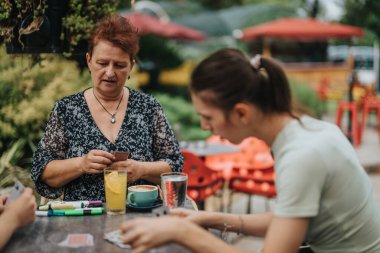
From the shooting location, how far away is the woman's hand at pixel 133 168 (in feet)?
7.92

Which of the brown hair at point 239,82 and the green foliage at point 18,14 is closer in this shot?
the brown hair at point 239,82

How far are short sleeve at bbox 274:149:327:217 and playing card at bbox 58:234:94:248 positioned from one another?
690 mm

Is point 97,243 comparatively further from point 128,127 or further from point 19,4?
point 19,4

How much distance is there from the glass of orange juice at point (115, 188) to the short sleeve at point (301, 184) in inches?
30.2

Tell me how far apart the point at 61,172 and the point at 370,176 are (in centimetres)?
669

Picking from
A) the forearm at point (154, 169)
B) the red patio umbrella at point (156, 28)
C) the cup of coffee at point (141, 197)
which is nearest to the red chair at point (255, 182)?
the forearm at point (154, 169)

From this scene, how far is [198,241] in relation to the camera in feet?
5.46

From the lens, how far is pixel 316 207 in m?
1.67

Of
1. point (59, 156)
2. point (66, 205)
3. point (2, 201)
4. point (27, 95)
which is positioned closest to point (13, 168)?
point (27, 95)

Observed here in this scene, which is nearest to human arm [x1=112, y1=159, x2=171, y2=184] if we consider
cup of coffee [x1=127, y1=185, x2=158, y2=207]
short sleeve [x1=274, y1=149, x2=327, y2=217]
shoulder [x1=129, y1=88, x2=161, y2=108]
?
cup of coffee [x1=127, y1=185, x2=158, y2=207]

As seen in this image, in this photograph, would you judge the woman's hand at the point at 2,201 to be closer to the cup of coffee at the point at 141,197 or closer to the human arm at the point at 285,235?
the cup of coffee at the point at 141,197

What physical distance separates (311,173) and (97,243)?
0.80 meters

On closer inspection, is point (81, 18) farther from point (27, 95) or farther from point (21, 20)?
point (27, 95)

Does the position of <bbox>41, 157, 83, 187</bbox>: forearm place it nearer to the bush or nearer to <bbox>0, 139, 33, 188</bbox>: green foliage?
<bbox>0, 139, 33, 188</bbox>: green foliage
